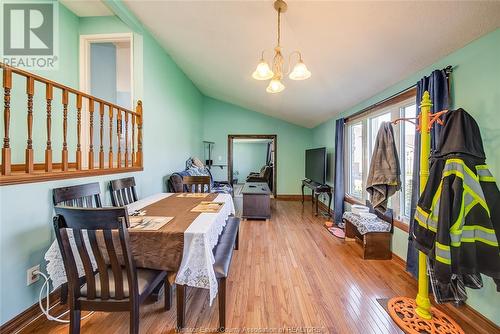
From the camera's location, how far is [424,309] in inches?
64.8

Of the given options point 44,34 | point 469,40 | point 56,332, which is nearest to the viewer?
point 56,332

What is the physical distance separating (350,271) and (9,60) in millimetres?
4487

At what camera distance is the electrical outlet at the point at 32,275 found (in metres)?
1.56

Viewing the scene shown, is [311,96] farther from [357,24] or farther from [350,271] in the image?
[350,271]

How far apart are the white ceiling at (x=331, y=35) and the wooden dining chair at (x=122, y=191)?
202cm

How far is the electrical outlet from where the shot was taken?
156 cm

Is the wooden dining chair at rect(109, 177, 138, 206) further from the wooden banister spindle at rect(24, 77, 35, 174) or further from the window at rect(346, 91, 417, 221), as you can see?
the window at rect(346, 91, 417, 221)

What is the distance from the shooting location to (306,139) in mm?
6602

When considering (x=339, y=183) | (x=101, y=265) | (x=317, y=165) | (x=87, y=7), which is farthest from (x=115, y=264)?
(x=317, y=165)

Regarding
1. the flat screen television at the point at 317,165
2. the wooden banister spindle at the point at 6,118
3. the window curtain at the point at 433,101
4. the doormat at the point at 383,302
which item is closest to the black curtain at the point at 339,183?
the flat screen television at the point at 317,165

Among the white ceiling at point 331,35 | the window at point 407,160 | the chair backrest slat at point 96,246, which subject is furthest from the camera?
the window at point 407,160

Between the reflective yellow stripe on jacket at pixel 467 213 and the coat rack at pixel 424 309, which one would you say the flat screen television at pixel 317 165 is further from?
the reflective yellow stripe on jacket at pixel 467 213

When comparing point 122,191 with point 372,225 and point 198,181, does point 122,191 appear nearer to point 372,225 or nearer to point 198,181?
point 198,181

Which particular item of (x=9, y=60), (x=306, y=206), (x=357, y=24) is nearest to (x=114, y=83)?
(x=9, y=60)
